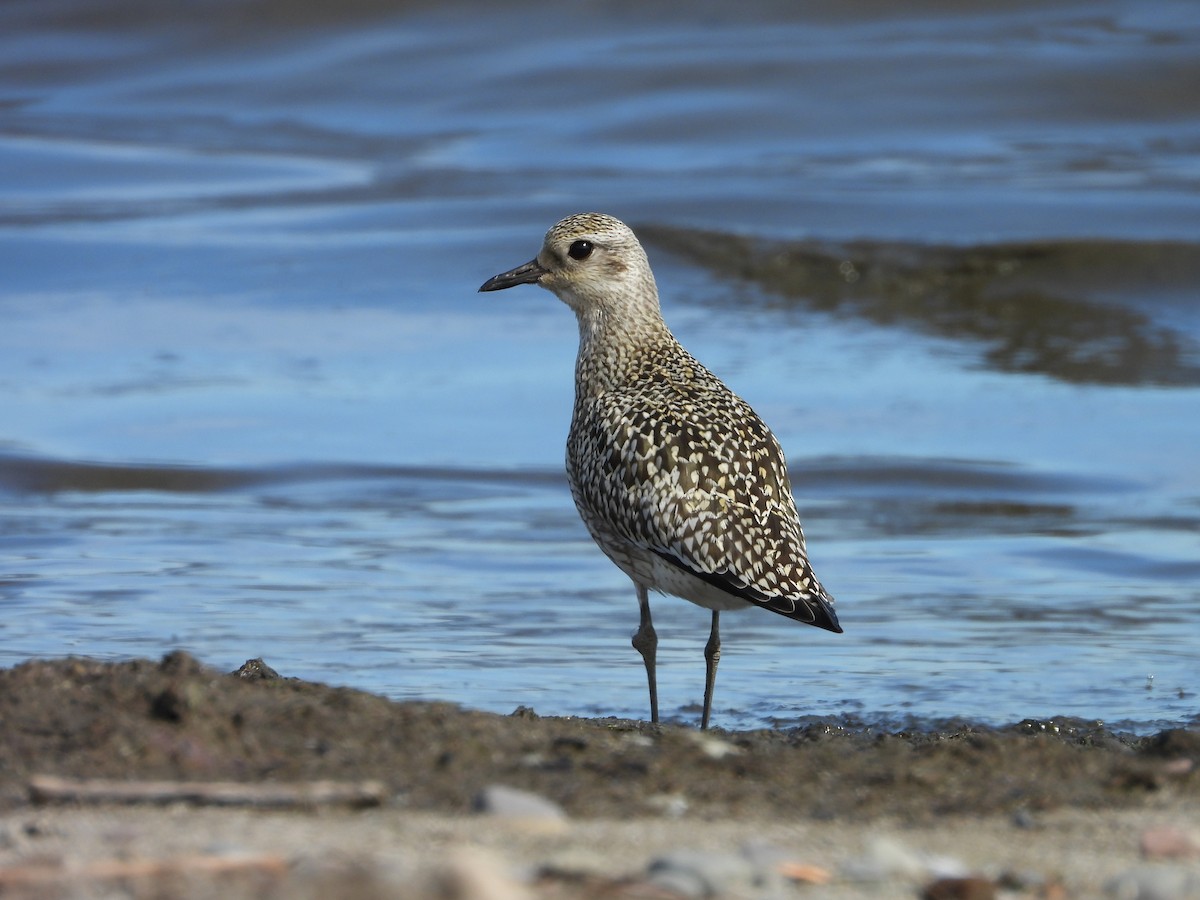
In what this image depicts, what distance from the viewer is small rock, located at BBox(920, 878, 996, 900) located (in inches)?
119

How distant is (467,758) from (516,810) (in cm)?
49

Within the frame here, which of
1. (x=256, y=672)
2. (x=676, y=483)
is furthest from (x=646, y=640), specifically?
(x=256, y=672)

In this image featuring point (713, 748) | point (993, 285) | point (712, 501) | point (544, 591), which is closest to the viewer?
point (713, 748)

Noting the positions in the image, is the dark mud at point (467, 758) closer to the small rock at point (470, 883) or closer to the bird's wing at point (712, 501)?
the small rock at point (470, 883)

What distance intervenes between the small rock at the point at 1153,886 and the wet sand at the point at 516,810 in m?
0.04

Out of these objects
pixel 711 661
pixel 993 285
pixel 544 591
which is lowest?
pixel 544 591

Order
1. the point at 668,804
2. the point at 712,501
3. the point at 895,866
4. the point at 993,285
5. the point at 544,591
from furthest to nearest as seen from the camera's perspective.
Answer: the point at 993,285, the point at 544,591, the point at 712,501, the point at 668,804, the point at 895,866

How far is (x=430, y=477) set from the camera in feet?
32.5

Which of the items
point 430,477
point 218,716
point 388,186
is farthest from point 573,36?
point 218,716

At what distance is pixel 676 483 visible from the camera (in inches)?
227

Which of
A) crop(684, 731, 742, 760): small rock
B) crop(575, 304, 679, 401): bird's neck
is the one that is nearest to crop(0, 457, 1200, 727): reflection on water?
crop(575, 304, 679, 401): bird's neck

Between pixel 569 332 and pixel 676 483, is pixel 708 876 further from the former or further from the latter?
pixel 569 332

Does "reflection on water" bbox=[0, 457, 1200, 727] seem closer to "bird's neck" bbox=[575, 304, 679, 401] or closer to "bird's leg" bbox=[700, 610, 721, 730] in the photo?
"bird's leg" bbox=[700, 610, 721, 730]

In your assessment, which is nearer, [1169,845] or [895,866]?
[895,866]
